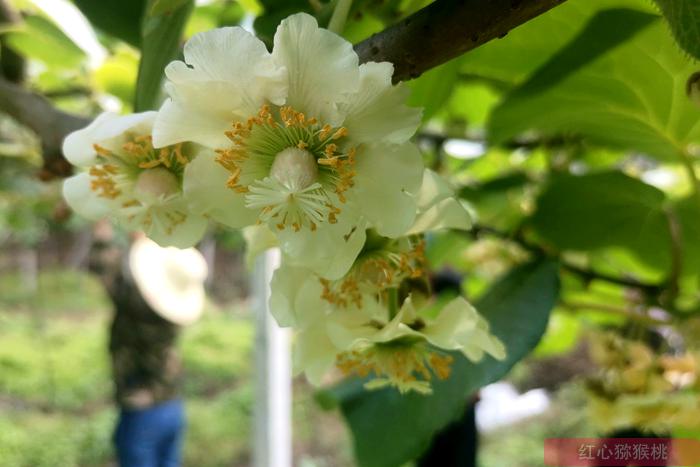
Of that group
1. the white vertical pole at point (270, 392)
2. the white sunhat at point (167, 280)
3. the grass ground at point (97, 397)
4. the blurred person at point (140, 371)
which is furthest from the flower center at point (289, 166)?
the grass ground at point (97, 397)

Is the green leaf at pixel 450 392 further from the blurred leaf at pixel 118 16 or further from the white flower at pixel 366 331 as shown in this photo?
the blurred leaf at pixel 118 16

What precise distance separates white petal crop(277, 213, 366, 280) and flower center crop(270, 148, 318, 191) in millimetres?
15

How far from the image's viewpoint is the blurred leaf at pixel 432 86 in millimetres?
266

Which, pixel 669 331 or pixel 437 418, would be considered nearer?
pixel 437 418

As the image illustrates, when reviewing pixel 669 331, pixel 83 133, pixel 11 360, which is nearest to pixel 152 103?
pixel 83 133

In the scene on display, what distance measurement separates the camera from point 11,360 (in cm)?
266

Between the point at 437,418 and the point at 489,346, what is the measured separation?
82 millimetres

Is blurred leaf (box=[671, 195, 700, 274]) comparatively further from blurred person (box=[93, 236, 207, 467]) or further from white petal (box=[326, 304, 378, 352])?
blurred person (box=[93, 236, 207, 467])

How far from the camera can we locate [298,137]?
201 mm

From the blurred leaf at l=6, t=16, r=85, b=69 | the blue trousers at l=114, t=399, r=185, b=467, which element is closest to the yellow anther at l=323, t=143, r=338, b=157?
the blurred leaf at l=6, t=16, r=85, b=69

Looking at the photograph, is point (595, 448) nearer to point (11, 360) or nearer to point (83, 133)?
point (83, 133)

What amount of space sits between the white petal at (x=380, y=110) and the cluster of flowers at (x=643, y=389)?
327 mm

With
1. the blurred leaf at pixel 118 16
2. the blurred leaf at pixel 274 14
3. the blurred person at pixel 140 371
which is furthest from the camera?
the blurred person at pixel 140 371

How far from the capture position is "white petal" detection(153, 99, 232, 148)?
0.19 meters
